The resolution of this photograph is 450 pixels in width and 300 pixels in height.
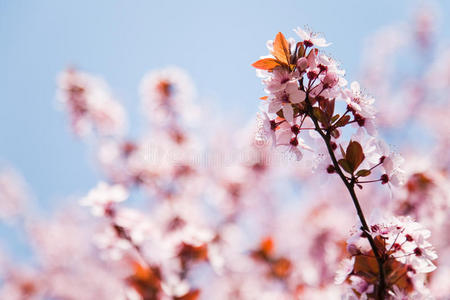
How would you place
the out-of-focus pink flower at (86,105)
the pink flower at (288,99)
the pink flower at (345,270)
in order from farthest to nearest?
1. the out-of-focus pink flower at (86,105)
2. the pink flower at (345,270)
3. the pink flower at (288,99)


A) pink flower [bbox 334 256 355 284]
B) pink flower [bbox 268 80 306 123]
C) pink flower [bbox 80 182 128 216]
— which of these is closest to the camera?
pink flower [bbox 268 80 306 123]

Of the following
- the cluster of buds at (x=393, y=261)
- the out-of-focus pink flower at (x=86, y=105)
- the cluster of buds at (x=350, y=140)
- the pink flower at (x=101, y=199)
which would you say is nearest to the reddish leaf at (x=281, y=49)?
the cluster of buds at (x=350, y=140)

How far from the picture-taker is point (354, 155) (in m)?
1.13

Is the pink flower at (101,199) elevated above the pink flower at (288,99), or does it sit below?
above

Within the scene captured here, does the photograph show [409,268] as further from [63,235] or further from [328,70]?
[63,235]

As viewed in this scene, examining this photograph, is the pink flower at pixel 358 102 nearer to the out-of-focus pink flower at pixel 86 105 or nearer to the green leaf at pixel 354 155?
the green leaf at pixel 354 155

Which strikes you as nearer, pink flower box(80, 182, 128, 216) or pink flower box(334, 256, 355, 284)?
pink flower box(334, 256, 355, 284)

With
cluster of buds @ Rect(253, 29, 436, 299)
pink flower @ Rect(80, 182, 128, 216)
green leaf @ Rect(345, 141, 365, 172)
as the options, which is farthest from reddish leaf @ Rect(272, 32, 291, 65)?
pink flower @ Rect(80, 182, 128, 216)

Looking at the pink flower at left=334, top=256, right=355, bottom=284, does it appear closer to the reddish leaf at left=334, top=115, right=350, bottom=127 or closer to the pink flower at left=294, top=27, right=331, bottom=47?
the reddish leaf at left=334, top=115, right=350, bottom=127

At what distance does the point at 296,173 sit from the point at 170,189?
11.6ft

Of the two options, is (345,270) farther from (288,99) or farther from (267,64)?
(267,64)

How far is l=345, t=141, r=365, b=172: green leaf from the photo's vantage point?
1.13 m

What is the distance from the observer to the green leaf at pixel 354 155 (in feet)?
3.70

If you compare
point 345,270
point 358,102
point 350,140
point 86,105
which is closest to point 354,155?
point 350,140
